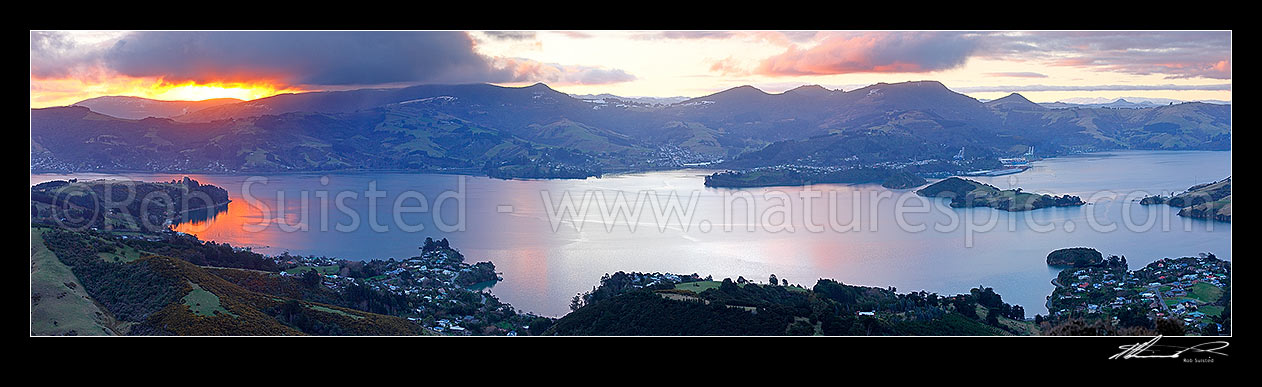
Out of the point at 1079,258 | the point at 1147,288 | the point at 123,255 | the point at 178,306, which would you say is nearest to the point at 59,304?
the point at 178,306

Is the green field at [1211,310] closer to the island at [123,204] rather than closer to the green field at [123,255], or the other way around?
the green field at [123,255]

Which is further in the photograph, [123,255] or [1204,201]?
[1204,201]

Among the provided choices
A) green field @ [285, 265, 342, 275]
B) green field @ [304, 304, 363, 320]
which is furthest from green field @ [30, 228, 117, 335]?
green field @ [285, 265, 342, 275]

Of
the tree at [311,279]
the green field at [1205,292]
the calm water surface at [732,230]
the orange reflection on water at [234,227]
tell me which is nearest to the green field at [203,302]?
the tree at [311,279]

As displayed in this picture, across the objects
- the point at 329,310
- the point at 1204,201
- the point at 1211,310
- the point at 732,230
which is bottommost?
the point at 1211,310

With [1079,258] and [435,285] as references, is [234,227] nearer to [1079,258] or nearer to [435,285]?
[435,285]
